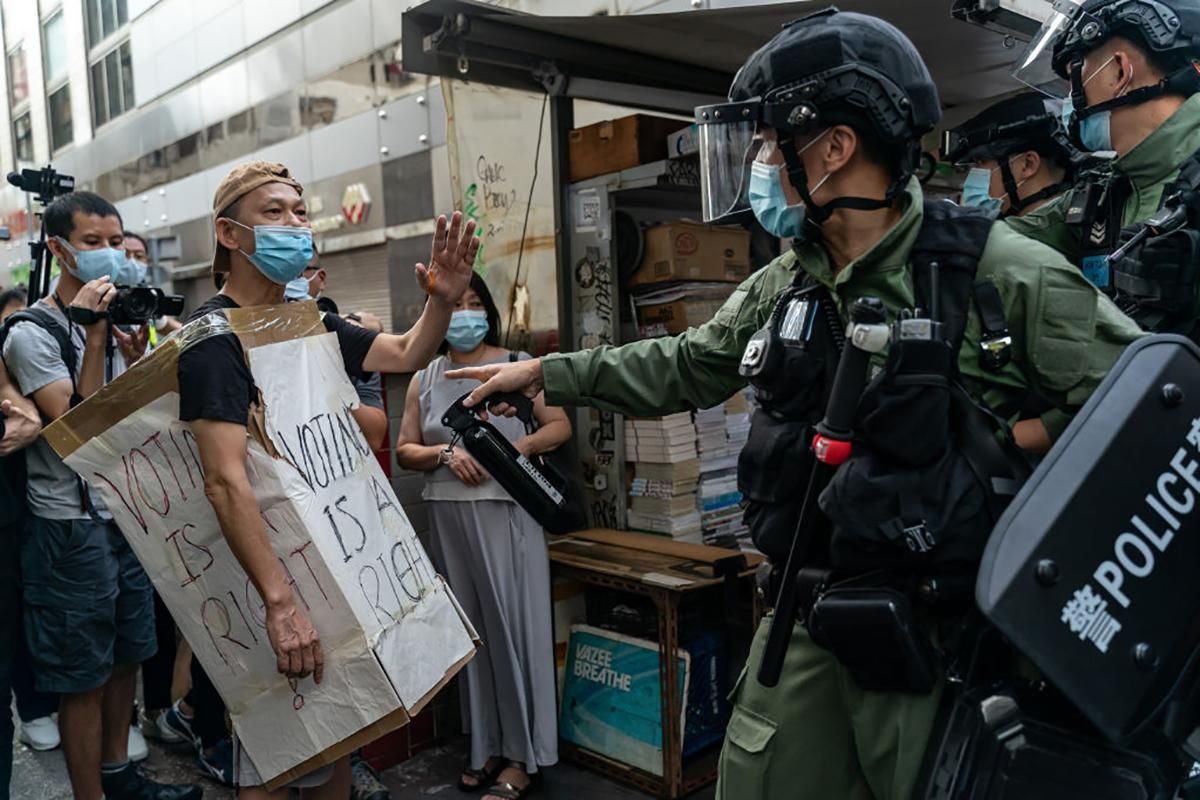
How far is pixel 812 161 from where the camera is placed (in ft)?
5.78

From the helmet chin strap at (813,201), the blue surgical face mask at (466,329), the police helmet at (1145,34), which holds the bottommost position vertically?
the blue surgical face mask at (466,329)

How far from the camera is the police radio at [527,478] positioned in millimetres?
3281

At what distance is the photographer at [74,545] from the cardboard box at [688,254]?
219 centimetres


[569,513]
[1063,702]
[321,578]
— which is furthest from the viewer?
[569,513]

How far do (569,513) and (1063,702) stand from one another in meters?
2.23

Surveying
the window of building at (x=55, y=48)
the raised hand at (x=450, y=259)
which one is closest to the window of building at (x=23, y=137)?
the window of building at (x=55, y=48)

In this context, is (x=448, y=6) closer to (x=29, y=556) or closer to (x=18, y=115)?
(x=29, y=556)

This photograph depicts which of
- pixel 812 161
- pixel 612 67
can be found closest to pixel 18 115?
pixel 612 67

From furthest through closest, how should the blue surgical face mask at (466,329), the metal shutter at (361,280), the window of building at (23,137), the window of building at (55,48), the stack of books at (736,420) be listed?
the window of building at (23,137) → the window of building at (55,48) → the metal shutter at (361,280) → the stack of books at (736,420) → the blue surgical face mask at (466,329)

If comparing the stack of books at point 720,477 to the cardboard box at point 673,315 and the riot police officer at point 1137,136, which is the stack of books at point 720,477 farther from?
the riot police officer at point 1137,136

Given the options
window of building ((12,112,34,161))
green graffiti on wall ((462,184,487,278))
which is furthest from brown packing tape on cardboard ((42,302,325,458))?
window of building ((12,112,34,161))

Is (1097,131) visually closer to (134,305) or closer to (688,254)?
(688,254)

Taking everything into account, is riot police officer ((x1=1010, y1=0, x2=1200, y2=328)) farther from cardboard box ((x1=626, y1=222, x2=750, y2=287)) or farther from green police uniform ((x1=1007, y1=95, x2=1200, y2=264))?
cardboard box ((x1=626, y1=222, x2=750, y2=287))

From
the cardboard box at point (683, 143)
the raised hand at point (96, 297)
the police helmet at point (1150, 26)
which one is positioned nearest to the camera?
the police helmet at point (1150, 26)
